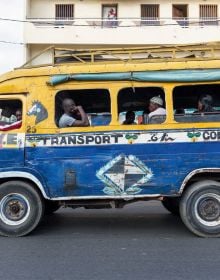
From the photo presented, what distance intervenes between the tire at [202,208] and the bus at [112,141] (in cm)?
1

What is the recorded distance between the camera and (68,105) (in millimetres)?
7754

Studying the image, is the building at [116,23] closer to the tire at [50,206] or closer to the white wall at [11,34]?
the white wall at [11,34]

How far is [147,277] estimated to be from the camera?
Result: 221 inches

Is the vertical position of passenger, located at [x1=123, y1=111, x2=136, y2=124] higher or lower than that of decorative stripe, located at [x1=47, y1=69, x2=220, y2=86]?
lower

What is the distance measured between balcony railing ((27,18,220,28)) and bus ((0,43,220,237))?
19.7 meters

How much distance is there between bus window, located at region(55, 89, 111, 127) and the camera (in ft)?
25.2

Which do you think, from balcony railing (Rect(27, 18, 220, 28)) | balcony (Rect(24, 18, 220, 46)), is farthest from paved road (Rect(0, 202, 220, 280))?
balcony railing (Rect(27, 18, 220, 28))

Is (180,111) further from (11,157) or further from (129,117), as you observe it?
(11,157)

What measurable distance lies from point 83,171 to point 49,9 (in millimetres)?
21751

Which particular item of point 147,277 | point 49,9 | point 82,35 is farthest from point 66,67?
point 49,9

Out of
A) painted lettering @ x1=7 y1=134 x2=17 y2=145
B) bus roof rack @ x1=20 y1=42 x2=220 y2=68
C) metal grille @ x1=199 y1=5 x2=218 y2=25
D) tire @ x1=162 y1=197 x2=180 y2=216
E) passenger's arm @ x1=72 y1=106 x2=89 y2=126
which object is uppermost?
metal grille @ x1=199 y1=5 x2=218 y2=25

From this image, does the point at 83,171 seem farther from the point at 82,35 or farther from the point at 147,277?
the point at 82,35

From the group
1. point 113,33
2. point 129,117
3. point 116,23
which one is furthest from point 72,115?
point 116,23

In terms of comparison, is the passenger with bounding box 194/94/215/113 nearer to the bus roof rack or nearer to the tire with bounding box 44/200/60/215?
the bus roof rack
